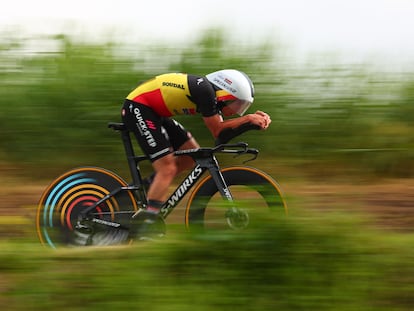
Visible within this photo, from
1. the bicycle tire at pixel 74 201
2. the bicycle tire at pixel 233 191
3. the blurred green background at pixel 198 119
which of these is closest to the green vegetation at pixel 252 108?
the blurred green background at pixel 198 119

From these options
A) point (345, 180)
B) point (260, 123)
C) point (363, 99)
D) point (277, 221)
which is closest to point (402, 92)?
point (363, 99)

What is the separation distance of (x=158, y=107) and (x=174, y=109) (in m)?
0.13

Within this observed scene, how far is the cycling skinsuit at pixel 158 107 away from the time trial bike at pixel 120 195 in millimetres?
136

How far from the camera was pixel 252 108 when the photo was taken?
9.23 metres

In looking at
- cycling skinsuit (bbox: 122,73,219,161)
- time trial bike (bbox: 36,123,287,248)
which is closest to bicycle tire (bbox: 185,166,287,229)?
time trial bike (bbox: 36,123,287,248)

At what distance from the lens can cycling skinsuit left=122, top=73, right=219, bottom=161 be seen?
6.48 metres

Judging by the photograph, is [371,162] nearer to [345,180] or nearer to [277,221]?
[345,180]

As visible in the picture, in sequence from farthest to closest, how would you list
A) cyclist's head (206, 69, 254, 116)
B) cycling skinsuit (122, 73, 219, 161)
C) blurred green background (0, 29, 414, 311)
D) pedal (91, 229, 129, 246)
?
blurred green background (0, 29, 414, 311), pedal (91, 229, 129, 246), cycling skinsuit (122, 73, 219, 161), cyclist's head (206, 69, 254, 116)

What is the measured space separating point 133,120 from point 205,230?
1687 mm

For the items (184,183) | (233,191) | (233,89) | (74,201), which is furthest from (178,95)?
(74,201)

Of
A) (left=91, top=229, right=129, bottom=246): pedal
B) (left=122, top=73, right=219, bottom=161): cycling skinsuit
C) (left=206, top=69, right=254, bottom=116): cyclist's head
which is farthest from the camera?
(left=91, top=229, right=129, bottom=246): pedal

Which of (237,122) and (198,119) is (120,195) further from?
(198,119)

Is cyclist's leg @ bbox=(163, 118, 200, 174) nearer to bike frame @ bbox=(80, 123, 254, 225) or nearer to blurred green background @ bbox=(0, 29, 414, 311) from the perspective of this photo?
bike frame @ bbox=(80, 123, 254, 225)

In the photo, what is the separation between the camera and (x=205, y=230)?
5188mm
